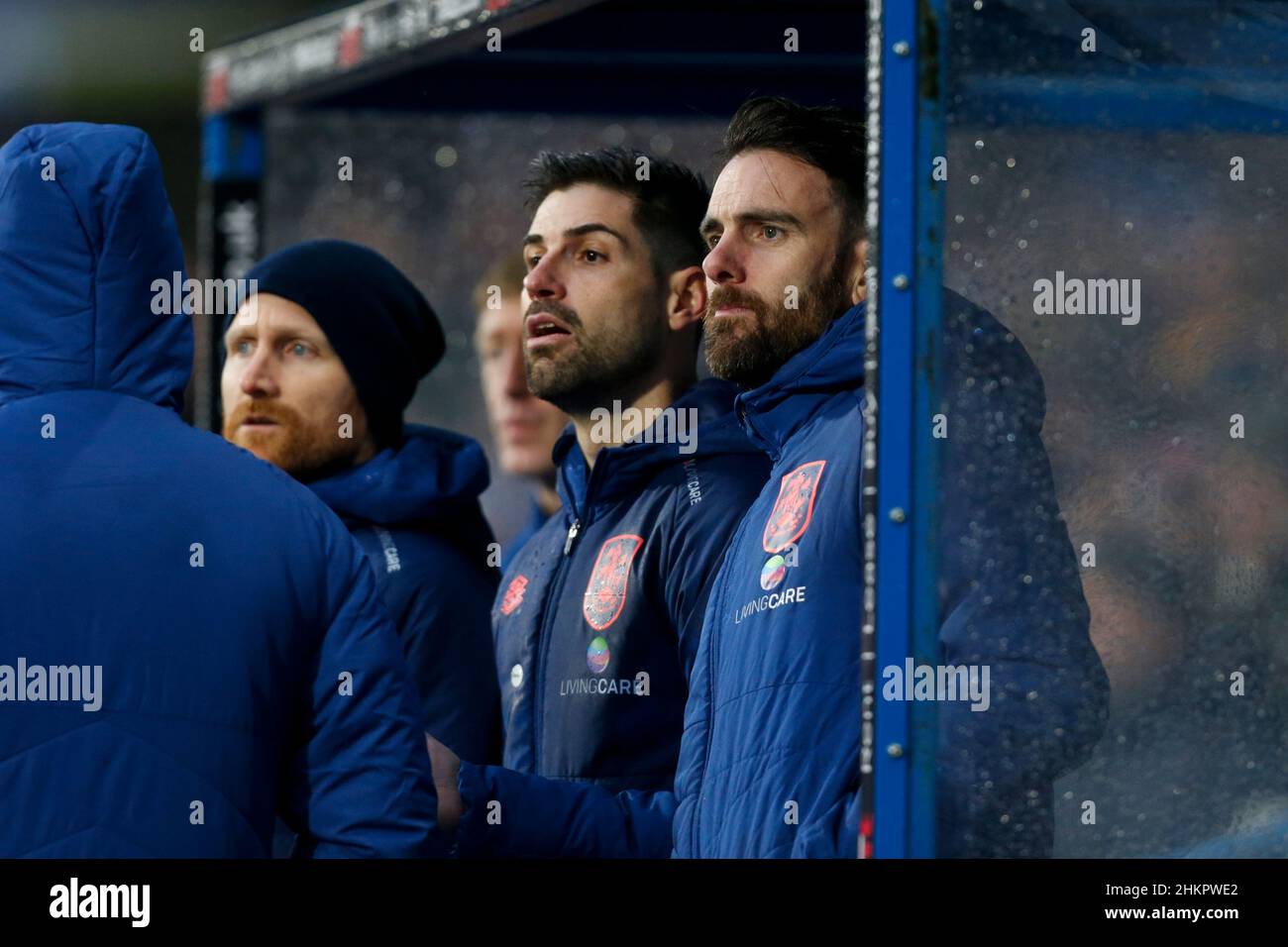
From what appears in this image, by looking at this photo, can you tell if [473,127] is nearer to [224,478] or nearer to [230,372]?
[230,372]

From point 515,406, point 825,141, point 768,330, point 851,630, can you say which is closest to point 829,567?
point 851,630

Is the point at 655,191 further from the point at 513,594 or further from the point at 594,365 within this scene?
the point at 513,594

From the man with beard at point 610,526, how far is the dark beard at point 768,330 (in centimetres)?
28

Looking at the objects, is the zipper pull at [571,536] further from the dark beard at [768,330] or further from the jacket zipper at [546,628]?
the dark beard at [768,330]

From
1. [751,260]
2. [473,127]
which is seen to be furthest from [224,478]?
[473,127]

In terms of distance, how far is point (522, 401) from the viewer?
5594 millimetres

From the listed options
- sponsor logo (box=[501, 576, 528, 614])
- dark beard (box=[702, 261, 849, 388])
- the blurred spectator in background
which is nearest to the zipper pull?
sponsor logo (box=[501, 576, 528, 614])

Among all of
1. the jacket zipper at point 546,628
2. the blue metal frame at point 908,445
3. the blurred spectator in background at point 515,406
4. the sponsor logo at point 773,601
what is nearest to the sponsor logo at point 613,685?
the jacket zipper at point 546,628

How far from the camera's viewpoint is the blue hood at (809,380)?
276 centimetres

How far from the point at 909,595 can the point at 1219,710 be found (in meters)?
0.38

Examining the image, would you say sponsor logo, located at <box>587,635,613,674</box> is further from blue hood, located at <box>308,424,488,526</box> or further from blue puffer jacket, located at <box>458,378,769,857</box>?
blue hood, located at <box>308,424,488,526</box>

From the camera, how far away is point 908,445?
2223mm

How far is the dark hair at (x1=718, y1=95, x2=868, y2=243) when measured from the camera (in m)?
2.99
